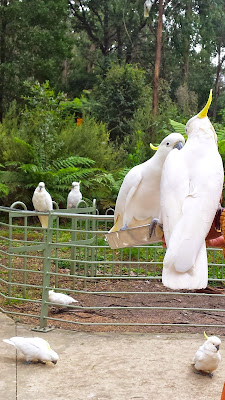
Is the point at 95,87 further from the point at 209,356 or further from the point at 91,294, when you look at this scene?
the point at 209,356

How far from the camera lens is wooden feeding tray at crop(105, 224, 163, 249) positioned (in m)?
1.68

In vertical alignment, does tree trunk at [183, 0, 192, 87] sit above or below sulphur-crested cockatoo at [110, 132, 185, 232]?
above

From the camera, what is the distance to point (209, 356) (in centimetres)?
336

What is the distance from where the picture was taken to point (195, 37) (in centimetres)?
2112

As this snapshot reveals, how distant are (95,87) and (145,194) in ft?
51.0

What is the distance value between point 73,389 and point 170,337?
1.26 metres

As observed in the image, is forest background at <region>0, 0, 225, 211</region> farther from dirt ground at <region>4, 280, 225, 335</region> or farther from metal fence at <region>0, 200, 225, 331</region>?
dirt ground at <region>4, 280, 225, 335</region>

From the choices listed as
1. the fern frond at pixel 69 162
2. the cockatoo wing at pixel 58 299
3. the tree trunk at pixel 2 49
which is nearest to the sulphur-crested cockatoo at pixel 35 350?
the cockatoo wing at pixel 58 299

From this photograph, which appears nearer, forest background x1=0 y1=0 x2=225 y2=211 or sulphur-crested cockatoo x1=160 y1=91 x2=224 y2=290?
sulphur-crested cockatoo x1=160 y1=91 x2=224 y2=290

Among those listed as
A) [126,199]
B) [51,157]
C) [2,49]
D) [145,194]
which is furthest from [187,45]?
[145,194]

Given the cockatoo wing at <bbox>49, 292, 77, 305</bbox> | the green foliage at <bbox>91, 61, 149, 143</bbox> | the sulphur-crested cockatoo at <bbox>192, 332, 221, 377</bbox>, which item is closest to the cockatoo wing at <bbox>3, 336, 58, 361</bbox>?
the sulphur-crested cockatoo at <bbox>192, 332, 221, 377</bbox>

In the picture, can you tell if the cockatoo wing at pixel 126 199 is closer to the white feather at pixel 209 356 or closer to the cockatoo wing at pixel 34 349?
the white feather at pixel 209 356

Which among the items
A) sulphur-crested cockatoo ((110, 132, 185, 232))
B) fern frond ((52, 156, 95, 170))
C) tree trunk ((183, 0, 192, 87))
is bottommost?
sulphur-crested cockatoo ((110, 132, 185, 232))

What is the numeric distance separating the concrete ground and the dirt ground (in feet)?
0.52
